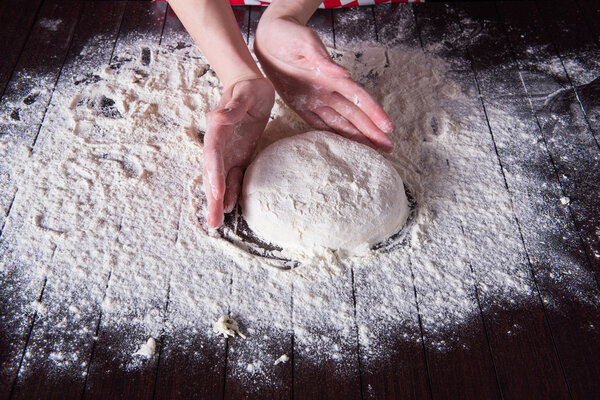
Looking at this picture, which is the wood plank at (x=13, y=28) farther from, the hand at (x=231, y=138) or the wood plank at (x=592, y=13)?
the wood plank at (x=592, y=13)

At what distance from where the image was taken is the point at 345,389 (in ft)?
3.52

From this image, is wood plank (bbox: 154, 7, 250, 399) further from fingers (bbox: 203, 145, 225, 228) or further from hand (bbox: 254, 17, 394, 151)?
hand (bbox: 254, 17, 394, 151)

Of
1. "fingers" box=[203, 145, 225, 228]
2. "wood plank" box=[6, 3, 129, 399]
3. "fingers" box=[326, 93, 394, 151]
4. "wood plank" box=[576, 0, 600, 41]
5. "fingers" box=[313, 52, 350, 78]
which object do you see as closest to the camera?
"wood plank" box=[6, 3, 129, 399]

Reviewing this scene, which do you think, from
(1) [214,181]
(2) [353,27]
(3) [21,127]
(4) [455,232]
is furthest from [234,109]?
(2) [353,27]

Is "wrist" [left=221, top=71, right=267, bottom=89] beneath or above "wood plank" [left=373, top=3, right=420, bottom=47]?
beneath

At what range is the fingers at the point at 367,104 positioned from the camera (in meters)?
1.35

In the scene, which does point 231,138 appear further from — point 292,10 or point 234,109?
point 292,10

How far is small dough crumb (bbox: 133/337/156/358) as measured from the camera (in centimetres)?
111

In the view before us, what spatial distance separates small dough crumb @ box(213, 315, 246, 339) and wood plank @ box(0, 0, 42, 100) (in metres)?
1.10

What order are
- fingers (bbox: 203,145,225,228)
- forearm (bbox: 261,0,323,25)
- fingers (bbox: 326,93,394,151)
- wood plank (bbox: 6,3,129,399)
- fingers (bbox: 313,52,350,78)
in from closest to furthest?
wood plank (bbox: 6,3,129,399) → fingers (bbox: 203,145,225,228) → fingers (bbox: 313,52,350,78) → fingers (bbox: 326,93,394,151) → forearm (bbox: 261,0,323,25)

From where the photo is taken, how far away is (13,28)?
1.87 meters

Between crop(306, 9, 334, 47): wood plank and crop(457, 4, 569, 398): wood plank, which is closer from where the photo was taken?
crop(457, 4, 569, 398): wood plank

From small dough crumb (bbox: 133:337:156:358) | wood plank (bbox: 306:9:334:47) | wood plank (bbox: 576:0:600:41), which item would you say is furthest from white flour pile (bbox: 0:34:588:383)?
wood plank (bbox: 576:0:600:41)

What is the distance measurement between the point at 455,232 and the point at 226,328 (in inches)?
24.2
